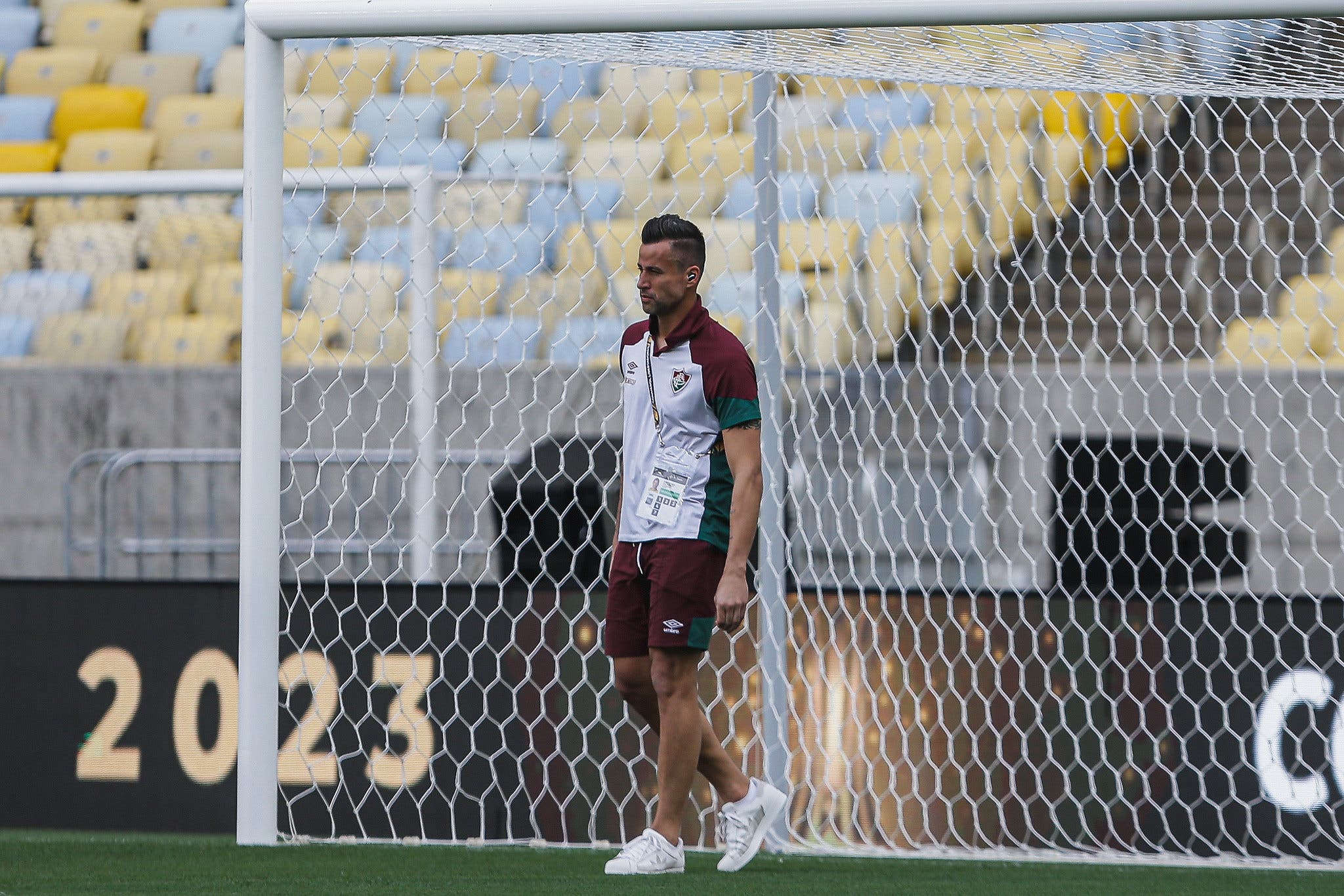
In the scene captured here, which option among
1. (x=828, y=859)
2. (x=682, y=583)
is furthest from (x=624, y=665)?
(x=828, y=859)

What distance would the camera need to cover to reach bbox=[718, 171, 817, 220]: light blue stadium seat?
22.9 feet

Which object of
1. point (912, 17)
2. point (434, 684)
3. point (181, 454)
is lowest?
point (434, 684)

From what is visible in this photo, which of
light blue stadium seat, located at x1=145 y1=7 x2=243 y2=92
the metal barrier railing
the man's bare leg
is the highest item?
light blue stadium seat, located at x1=145 y1=7 x2=243 y2=92

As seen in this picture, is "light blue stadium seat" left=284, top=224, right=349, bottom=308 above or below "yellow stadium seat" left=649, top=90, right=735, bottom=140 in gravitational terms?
below

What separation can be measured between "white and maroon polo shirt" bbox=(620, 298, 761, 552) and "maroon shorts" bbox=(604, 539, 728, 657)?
3 cm

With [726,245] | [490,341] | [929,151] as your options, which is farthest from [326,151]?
[929,151]

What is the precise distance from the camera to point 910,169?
7.43 meters

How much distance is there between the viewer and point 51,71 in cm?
1058

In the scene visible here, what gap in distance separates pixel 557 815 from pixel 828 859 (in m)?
0.82

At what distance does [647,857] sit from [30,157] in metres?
7.55

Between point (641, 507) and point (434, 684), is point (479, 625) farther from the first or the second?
point (641, 507)

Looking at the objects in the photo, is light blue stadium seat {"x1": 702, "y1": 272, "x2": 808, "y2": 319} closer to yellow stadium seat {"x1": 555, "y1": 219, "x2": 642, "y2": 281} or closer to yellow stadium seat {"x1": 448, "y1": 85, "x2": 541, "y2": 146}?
yellow stadium seat {"x1": 555, "y1": 219, "x2": 642, "y2": 281}

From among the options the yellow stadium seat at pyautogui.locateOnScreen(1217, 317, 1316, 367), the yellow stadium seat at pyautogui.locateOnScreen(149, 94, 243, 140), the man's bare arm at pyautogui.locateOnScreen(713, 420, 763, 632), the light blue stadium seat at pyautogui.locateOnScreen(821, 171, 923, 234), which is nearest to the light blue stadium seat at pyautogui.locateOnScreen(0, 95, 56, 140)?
the yellow stadium seat at pyautogui.locateOnScreen(149, 94, 243, 140)

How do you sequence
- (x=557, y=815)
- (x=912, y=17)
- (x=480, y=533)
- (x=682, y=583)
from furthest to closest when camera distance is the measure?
(x=480, y=533) → (x=557, y=815) → (x=912, y=17) → (x=682, y=583)
